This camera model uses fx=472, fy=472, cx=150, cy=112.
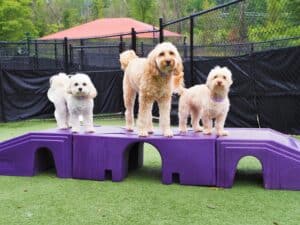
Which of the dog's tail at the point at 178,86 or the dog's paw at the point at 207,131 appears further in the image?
the dog's tail at the point at 178,86

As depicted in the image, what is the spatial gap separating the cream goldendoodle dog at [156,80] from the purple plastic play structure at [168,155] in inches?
8.2

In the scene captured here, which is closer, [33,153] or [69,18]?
[33,153]

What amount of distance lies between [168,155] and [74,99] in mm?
1266

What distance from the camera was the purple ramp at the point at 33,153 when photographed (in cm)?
551

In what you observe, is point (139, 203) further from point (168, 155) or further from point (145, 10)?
point (145, 10)

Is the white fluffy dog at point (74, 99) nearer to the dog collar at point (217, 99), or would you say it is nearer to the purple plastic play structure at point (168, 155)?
A: the purple plastic play structure at point (168, 155)

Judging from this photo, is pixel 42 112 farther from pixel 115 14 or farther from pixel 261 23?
pixel 115 14

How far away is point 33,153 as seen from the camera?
563cm

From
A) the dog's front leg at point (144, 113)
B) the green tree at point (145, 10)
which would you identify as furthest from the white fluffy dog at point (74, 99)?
the green tree at point (145, 10)

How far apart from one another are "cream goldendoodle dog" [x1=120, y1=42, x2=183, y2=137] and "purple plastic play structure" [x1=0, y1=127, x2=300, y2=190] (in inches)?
8.2

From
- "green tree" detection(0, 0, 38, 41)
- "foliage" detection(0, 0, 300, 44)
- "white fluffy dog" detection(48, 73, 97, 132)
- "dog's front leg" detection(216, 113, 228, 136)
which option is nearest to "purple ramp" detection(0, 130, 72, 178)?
"white fluffy dog" detection(48, 73, 97, 132)

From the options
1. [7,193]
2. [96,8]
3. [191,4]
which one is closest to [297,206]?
[7,193]

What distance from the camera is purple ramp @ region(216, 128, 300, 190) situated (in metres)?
4.84

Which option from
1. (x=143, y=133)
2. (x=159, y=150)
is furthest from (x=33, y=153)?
(x=159, y=150)
